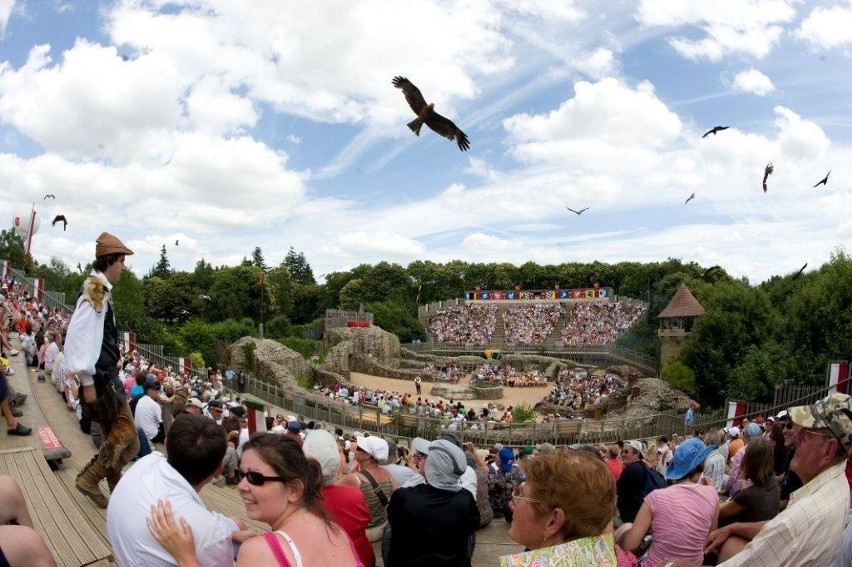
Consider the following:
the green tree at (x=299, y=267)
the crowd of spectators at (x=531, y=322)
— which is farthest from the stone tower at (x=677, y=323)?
the green tree at (x=299, y=267)

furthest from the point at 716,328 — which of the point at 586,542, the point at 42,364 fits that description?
the point at 586,542

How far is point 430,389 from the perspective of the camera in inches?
1305

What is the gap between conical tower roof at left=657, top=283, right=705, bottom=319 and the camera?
3205 cm

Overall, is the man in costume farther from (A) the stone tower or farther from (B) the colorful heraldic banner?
(A) the stone tower

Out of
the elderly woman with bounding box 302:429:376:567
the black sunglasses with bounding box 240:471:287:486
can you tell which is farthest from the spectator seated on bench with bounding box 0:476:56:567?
the elderly woman with bounding box 302:429:376:567

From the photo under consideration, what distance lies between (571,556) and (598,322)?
169 feet

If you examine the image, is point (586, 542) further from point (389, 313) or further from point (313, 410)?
point (389, 313)

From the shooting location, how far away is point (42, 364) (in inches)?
417

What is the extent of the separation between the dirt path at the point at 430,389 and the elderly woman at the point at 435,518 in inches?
1007

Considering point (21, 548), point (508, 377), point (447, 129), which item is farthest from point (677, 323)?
point (21, 548)

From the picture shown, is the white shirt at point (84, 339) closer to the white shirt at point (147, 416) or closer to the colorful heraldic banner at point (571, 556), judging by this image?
the white shirt at point (147, 416)

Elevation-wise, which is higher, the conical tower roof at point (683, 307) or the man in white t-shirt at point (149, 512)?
the conical tower roof at point (683, 307)

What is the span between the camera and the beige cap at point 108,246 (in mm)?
3533

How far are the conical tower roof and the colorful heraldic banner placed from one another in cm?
3311
